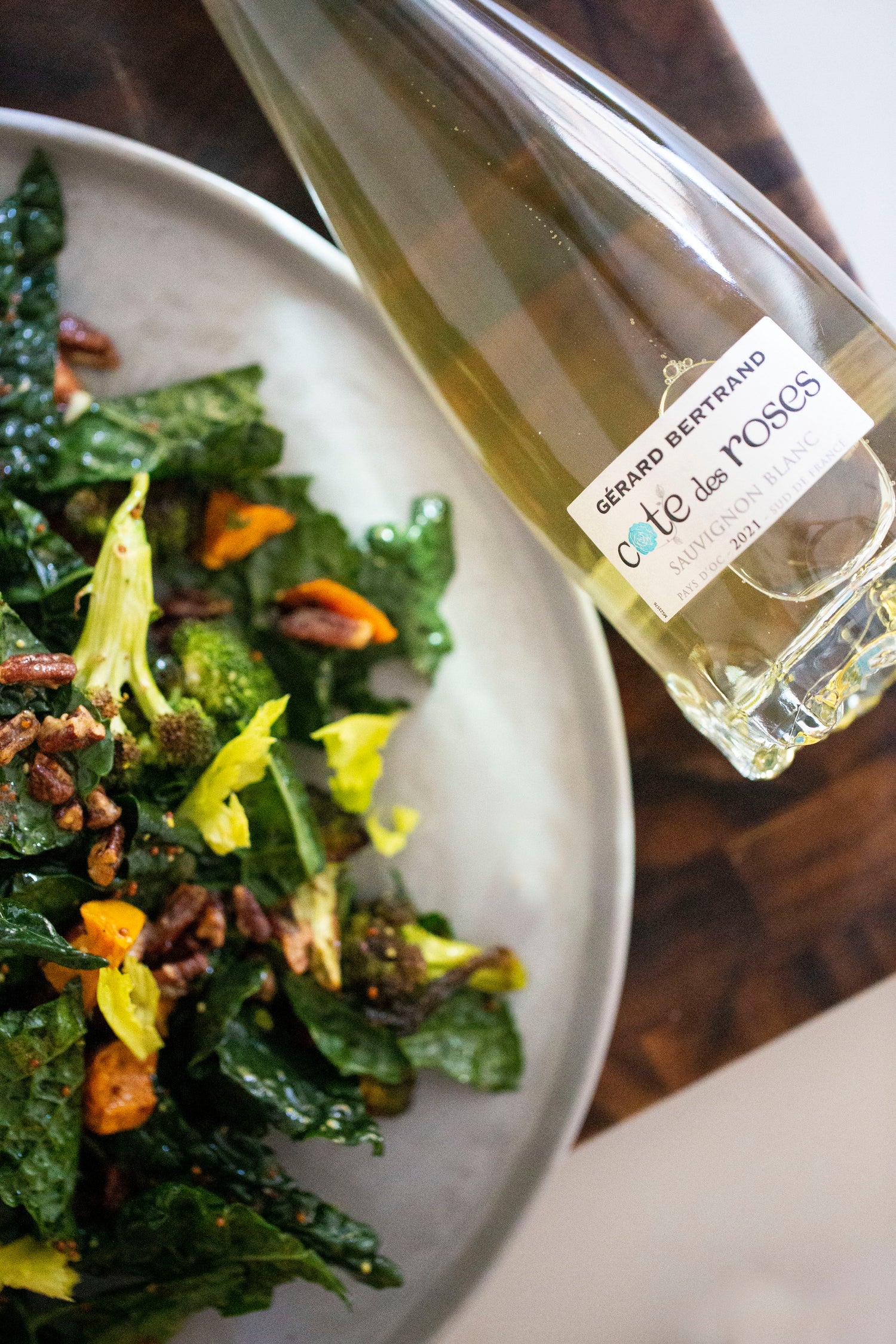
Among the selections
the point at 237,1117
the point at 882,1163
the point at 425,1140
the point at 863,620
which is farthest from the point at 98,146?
the point at 882,1163

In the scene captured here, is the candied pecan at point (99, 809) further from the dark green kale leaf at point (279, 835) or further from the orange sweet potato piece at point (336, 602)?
the orange sweet potato piece at point (336, 602)

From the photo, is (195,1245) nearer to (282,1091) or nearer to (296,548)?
(282,1091)

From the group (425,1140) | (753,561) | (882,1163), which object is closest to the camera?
(753,561)

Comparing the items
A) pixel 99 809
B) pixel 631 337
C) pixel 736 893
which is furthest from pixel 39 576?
pixel 736 893

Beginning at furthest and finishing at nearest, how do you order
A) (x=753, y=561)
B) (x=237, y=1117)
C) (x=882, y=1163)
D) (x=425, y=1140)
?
(x=882, y=1163) < (x=425, y=1140) < (x=237, y=1117) < (x=753, y=561)

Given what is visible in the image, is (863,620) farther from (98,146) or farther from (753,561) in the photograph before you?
(98,146)

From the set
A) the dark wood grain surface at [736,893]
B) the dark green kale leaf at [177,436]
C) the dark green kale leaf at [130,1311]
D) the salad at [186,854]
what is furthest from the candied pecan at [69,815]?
the dark wood grain surface at [736,893]
